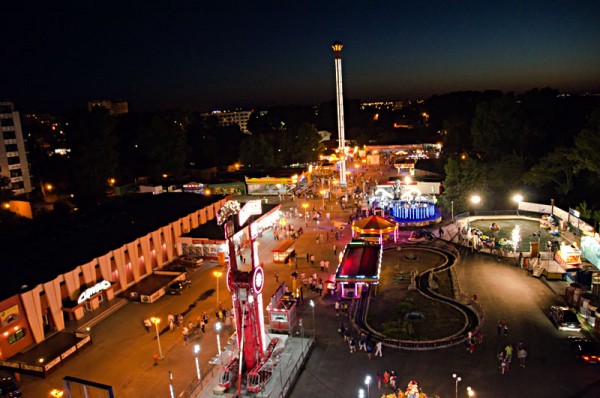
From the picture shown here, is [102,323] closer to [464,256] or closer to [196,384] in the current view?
[196,384]

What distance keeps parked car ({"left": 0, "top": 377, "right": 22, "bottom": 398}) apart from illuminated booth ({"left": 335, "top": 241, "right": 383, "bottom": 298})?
1759cm

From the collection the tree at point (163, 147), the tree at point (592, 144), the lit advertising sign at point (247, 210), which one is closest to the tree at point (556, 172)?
the tree at point (592, 144)

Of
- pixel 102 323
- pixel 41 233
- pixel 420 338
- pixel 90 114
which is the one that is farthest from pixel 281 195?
pixel 420 338

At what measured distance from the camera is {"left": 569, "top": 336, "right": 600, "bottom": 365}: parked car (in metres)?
19.6

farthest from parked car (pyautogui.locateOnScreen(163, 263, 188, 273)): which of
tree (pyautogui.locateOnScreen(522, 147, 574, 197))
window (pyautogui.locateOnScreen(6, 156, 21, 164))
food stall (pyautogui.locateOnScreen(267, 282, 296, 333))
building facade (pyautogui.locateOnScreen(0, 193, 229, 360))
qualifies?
window (pyautogui.locateOnScreen(6, 156, 21, 164))

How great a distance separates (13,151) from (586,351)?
72.9 meters

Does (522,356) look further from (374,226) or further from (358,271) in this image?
(374,226)

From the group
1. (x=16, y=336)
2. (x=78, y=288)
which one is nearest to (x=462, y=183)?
(x=78, y=288)

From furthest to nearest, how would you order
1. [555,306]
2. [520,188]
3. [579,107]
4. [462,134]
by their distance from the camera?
1. [462,134]
2. [579,107]
3. [520,188]
4. [555,306]

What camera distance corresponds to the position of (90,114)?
59875mm

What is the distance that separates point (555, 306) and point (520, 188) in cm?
3113

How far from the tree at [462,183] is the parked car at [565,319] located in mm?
24373

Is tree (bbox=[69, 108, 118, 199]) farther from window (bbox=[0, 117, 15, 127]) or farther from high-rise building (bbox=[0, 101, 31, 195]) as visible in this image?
window (bbox=[0, 117, 15, 127])

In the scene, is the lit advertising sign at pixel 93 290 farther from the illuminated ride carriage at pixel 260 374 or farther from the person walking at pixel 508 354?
the person walking at pixel 508 354
